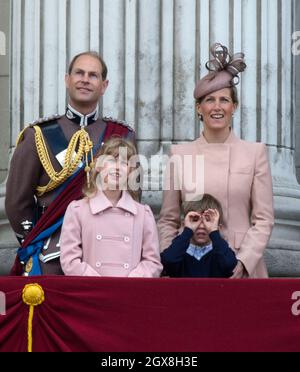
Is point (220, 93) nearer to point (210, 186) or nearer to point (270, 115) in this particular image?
point (210, 186)

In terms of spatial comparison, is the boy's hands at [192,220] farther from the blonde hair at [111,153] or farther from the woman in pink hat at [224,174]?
the blonde hair at [111,153]

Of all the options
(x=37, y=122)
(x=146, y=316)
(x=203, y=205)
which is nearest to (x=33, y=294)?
(x=146, y=316)

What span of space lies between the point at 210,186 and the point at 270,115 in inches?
80.2

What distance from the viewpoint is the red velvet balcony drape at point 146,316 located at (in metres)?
6.71

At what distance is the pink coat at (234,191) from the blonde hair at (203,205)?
0.14 m

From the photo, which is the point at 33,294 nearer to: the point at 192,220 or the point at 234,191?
the point at 192,220

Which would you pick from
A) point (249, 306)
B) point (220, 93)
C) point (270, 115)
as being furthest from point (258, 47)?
point (249, 306)

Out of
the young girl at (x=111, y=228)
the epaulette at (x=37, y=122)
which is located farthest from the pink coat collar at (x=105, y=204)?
the epaulette at (x=37, y=122)

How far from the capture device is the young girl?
7.10 m

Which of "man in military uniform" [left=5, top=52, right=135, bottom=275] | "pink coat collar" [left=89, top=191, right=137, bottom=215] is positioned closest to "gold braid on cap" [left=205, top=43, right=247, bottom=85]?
"man in military uniform" [left=5, top=52, right=135, bottom=275]

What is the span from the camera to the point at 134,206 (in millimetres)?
7289

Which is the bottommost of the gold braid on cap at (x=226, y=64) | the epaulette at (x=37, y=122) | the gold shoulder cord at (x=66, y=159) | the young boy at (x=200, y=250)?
the young boy at (x=200, y=250)

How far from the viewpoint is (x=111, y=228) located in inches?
283

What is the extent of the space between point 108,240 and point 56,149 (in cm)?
77
